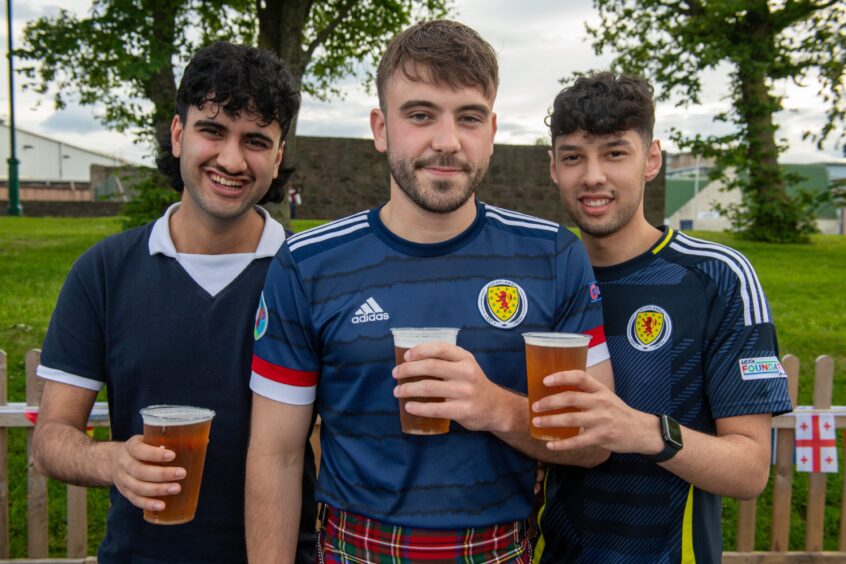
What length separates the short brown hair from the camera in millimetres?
2084

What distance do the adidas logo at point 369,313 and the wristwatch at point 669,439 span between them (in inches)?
31.4

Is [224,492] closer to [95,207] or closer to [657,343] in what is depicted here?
[657,343]

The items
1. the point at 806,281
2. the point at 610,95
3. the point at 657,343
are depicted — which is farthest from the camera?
the point at 806,281

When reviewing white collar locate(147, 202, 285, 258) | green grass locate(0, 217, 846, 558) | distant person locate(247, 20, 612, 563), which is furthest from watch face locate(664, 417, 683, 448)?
green grass locate(0, 217, 846, 558)

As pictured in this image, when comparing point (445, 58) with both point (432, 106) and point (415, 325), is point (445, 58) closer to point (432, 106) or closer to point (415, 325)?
point (432, 106)

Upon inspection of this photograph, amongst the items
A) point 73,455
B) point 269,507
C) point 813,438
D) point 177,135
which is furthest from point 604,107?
point 813,438

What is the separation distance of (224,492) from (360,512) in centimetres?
55

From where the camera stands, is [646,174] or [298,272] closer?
[298,272]

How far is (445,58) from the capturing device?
208 cm

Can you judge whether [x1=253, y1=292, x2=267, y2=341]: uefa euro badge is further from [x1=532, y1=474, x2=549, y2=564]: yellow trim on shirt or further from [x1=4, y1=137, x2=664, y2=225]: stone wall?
[x1=4, y1=137, x2=664, y2=225]: stone wall

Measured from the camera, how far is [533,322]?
2.05 m

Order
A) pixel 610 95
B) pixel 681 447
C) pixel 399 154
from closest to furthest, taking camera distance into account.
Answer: pixel 681 447
pixel 399 154
pixel 610 95

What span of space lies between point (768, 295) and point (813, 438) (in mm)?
6155

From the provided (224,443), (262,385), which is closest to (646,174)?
(262,385)
